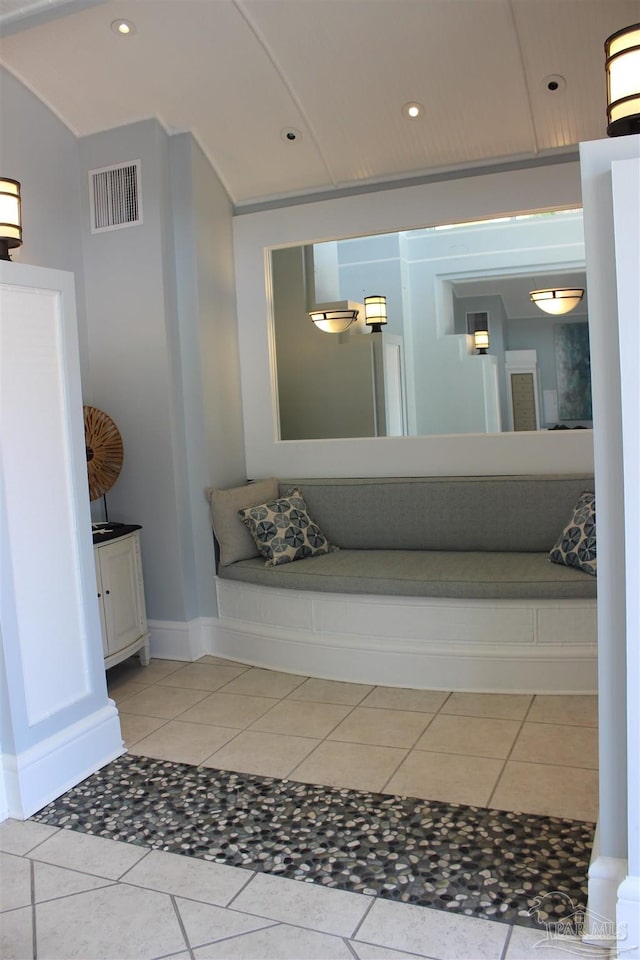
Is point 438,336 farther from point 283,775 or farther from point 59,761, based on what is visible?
point 59,761

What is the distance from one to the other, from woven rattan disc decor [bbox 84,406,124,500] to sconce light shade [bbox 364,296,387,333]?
1.51 metres

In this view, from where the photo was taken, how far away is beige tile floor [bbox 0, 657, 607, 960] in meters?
2.06

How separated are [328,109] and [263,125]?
371mm

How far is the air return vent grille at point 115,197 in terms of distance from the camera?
166 inches

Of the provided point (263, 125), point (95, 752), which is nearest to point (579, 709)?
point (95, 752)

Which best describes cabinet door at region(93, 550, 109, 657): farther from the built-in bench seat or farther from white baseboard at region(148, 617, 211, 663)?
→ the built-in bench seat

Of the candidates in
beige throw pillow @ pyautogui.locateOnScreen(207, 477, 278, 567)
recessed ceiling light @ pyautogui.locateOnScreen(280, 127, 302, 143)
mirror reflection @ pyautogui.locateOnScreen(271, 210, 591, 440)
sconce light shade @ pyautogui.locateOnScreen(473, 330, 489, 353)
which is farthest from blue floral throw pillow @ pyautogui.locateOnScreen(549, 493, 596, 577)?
recessed ceiling light @ pyautogui.locateOnScreen(280, 127, 302, 143)

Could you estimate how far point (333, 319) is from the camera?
464 cm

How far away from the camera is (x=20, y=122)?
3969mm

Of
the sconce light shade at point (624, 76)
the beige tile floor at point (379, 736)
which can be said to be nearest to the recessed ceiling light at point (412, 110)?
the sconce light shade at point (624, 76)

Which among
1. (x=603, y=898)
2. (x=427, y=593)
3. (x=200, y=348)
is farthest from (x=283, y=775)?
(x=200, y=348)

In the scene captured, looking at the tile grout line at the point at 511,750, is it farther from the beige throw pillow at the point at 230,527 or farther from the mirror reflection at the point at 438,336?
the beige throw pillow at the point at 230,527

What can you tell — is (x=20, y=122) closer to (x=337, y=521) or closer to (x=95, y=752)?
(x=337, y=521)

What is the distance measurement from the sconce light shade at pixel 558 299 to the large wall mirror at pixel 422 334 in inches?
1.7
